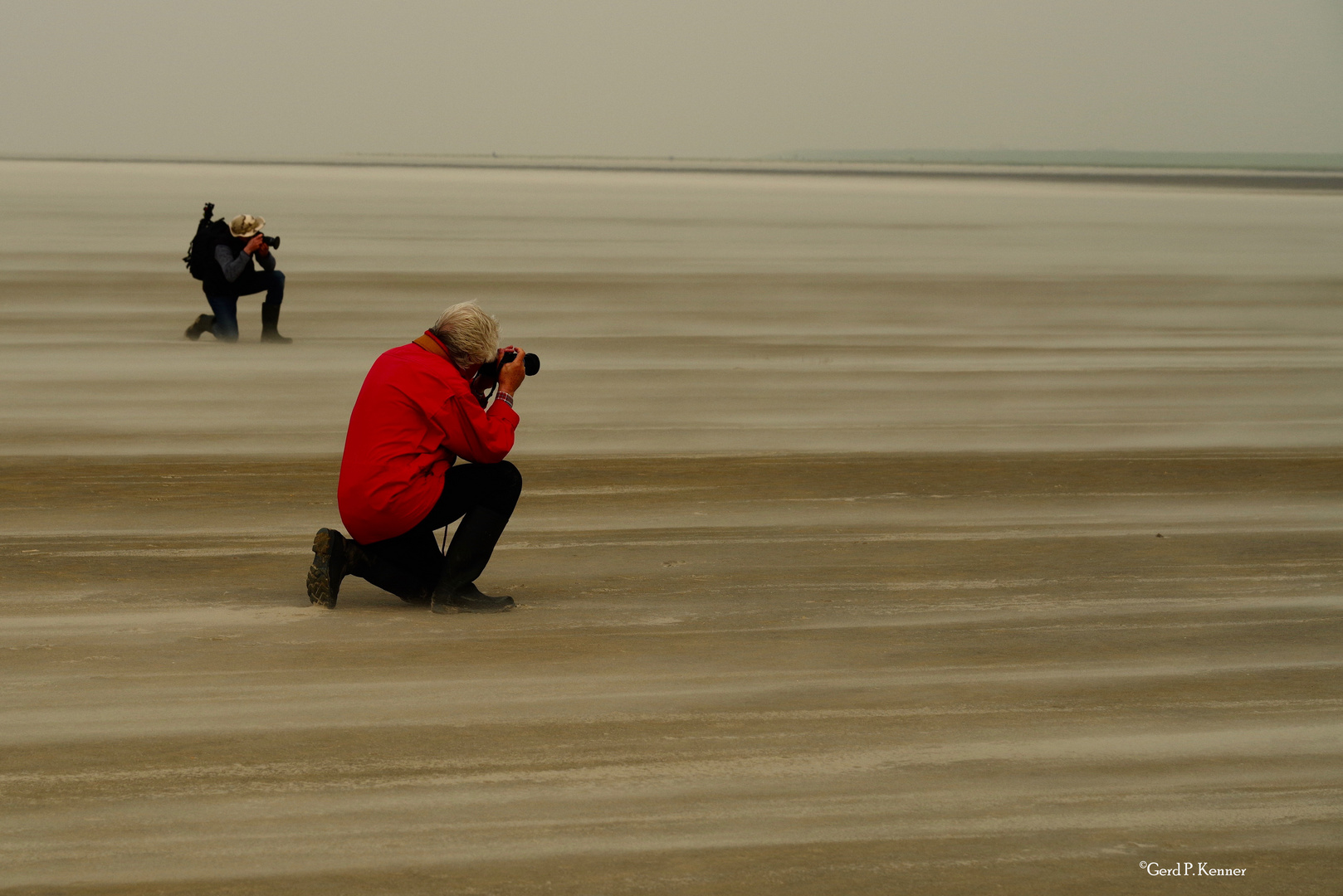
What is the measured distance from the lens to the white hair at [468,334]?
5723 mm

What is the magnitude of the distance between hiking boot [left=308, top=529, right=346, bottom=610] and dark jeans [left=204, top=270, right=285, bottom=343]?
8834 mm

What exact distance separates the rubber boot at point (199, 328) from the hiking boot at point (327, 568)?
9210mm

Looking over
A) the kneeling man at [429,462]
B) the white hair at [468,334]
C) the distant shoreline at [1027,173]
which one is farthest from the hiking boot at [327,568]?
the distant shoreline at [1027,173]

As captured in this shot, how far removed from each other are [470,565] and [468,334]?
0.93 meters

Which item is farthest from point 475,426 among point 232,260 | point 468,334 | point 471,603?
point 232,260

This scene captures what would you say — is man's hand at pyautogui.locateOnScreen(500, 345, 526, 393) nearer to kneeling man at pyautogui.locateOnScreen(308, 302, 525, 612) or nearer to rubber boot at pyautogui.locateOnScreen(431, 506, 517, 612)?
kneeling man at pyautogui.locateOnScreen(308, 302, 525, 612)

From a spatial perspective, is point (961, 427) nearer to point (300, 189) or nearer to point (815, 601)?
point (815, 601)

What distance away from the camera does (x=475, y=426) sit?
18.7 ft

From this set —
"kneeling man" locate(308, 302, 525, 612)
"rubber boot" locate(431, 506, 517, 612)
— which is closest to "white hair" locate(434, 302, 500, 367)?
"kneeling man" locate(308, 302, 525, 612)

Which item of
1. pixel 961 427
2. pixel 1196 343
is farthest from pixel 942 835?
pixel 1196 343

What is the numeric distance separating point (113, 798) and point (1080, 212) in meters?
46.7

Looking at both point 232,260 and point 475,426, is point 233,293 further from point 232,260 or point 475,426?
point 475,426

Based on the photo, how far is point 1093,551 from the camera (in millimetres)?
7281

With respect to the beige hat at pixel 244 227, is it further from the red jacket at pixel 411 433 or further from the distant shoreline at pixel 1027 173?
the distant shoreline at pixel 1027 173
